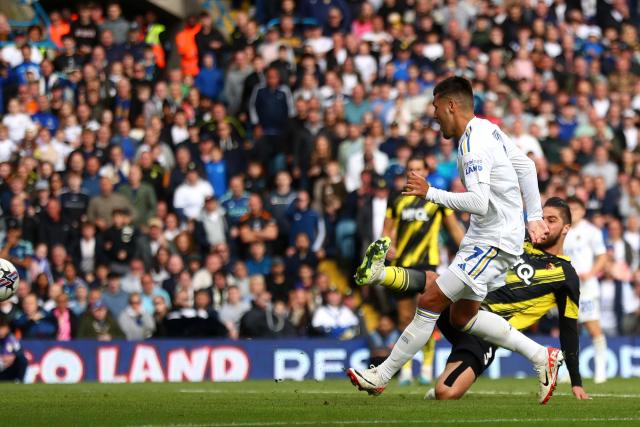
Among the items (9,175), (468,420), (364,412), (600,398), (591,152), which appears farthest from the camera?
(591,152)

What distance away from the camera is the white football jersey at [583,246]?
18.2 m

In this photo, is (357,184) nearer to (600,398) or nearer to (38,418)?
(600,398)

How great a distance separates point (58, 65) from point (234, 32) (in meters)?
3.29

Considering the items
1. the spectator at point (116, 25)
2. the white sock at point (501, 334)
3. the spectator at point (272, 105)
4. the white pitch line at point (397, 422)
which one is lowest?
the white pitch line at point (397, 422)

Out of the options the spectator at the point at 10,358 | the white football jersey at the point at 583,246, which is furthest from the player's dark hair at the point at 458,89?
the spectator at the point at 10,358

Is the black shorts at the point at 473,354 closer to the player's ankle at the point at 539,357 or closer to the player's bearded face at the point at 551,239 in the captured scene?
the player's ankle at the point at 539,357

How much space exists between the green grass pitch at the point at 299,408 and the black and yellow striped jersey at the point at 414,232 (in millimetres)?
1751

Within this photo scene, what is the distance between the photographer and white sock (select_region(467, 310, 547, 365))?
11.1 meters

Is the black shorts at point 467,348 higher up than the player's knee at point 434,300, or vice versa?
the player's knee at point 434,300

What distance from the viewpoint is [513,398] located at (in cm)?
1206

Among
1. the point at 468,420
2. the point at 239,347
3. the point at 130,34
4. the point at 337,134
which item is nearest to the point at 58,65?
the point at 130,34

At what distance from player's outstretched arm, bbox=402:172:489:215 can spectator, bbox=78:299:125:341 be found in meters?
9.40

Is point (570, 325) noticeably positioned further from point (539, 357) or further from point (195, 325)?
point (195, 325)

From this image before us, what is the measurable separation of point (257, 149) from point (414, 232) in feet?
22.7
